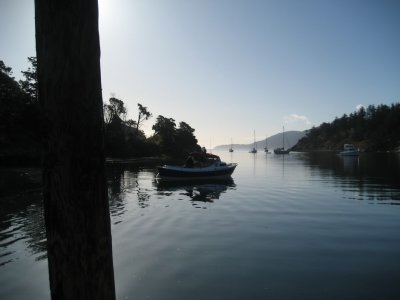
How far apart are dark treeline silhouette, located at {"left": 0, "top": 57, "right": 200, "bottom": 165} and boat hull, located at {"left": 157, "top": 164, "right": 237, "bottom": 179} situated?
8.68m

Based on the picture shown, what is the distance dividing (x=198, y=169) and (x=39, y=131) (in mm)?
33308

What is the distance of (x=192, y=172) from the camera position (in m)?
35.3

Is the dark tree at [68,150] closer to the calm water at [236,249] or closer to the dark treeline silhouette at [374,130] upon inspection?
the calm water at [236,249]

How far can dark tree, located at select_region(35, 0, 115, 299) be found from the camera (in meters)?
2.24

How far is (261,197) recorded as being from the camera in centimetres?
2345

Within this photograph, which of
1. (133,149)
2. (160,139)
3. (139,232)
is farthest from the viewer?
(160,139)

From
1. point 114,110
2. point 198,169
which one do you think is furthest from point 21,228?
point 114,110

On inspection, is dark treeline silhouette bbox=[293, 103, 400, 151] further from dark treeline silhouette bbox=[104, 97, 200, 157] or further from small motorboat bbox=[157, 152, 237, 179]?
small motorboat bbox=[157, 152, 237, 179]

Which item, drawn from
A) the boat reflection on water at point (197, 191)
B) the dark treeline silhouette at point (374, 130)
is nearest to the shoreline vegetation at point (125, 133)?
the dark treeline silhouette at point (374, 130)

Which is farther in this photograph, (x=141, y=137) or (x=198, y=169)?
(x=141, y=137)

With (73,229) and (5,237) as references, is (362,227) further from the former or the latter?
(5,237)

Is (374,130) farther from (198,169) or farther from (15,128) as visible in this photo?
(15,128)

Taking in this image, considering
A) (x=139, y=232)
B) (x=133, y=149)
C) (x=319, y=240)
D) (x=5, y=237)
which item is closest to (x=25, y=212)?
(x=5, y=237)

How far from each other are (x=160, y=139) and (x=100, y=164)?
350 feet
